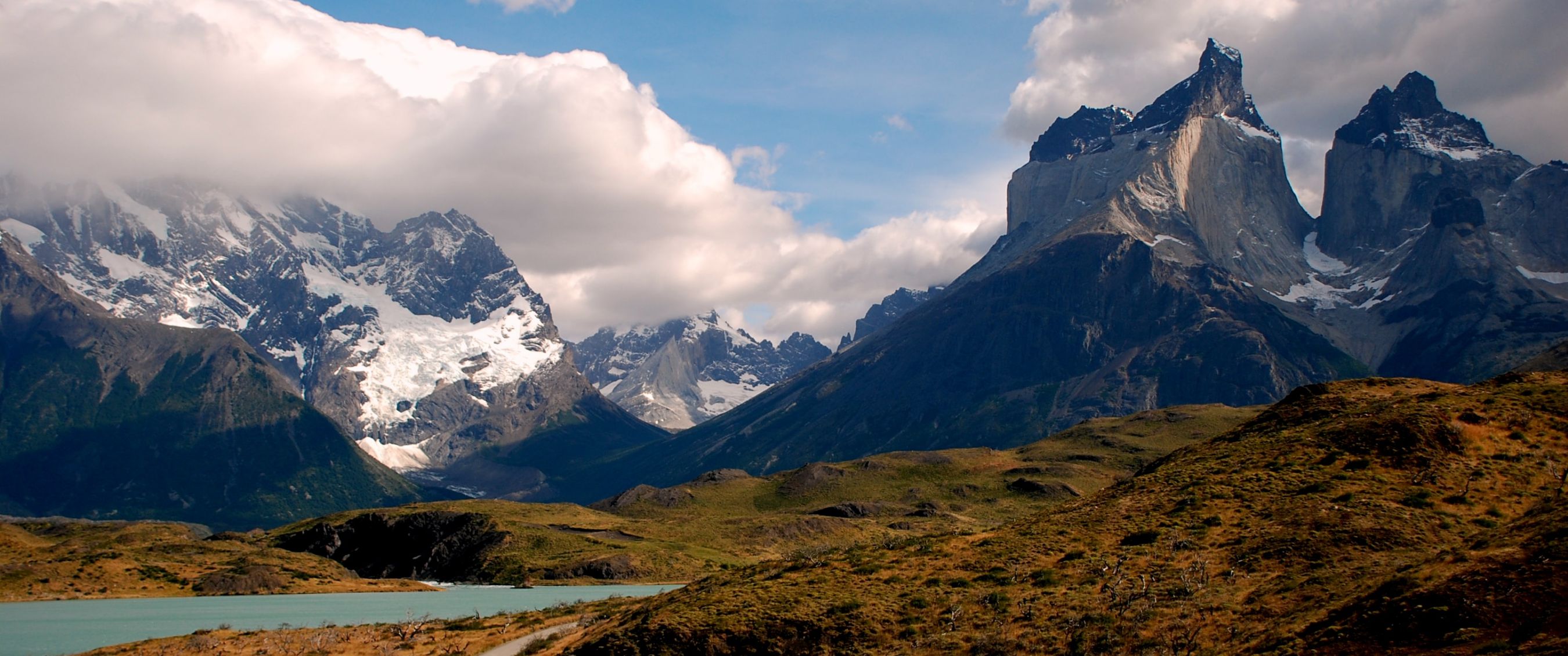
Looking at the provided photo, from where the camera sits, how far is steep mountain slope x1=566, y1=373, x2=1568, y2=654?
45375 mm

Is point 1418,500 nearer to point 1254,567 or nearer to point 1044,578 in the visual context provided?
point 1254,567

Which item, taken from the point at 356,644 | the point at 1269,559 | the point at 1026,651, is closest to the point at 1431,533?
the point at 1269,559

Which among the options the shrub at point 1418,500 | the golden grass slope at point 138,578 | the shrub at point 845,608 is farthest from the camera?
the golden grass slope at point 138,578

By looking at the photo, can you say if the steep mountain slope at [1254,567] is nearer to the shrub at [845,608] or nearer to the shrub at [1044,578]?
the shrub at [1044,578]

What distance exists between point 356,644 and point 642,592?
82065 millimetres

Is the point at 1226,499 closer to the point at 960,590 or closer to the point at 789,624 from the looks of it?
the point at 960,590

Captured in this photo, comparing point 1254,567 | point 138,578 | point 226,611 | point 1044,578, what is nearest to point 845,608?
point 1044,578

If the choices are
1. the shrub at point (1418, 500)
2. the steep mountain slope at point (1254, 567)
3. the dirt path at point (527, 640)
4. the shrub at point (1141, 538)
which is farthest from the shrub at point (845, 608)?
the shrub at point (1418, 500)

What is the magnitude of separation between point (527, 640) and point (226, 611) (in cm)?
7863

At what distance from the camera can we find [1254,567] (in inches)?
2286

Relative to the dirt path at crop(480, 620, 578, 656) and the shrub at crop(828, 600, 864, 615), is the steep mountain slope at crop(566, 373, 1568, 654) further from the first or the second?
the dirt path at crop(480, 620, 578, 656)

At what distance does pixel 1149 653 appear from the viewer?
164 ft

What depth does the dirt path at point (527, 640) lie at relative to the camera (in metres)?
76.2

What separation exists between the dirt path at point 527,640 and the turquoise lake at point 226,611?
34.3 metres
